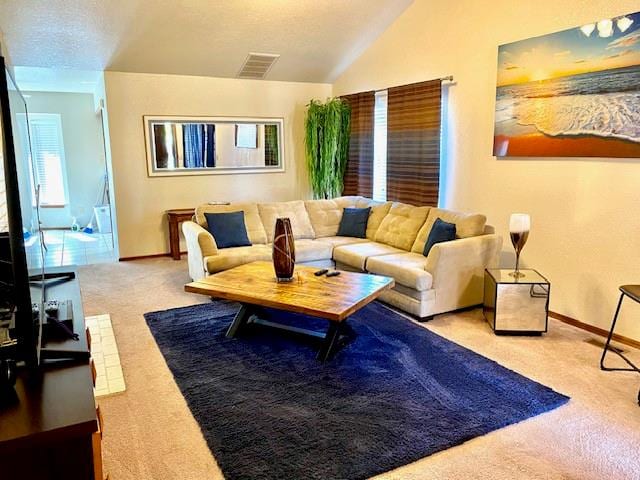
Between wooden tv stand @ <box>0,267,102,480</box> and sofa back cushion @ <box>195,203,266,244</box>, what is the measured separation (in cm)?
356

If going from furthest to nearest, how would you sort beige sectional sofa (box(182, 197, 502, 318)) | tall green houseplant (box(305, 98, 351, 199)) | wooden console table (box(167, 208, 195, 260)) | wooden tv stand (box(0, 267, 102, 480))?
1. tall green houseplant (box(305, 98, 351, 199))
2. wooden console table (box(167, 208, 195, 260))
3. beige sectional sofa (box(182, 197, 502, 318))
4. wooden tv stand (box(0, 267, 102, 480))

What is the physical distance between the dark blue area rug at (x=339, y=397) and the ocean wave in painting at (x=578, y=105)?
1.93m

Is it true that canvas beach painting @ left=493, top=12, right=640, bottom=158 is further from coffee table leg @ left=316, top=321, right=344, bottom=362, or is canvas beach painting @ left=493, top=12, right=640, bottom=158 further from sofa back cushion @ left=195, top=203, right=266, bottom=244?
sofa back cushion @ left=195, top=203, right=266, bottom=244

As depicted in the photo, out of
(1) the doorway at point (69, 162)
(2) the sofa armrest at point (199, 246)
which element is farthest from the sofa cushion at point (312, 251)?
(1) the doorway at point (69, 162)

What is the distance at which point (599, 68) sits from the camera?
339 centimetres

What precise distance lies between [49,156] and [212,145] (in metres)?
3.96

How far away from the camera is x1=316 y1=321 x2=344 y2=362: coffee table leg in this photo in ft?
10.2

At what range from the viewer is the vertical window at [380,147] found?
5.87 m

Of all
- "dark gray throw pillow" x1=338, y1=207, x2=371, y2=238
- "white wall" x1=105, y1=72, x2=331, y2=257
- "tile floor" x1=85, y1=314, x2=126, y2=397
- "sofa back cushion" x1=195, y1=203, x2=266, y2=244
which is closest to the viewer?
"tile floor" x1=85, y1=314, x2=126, y2=397

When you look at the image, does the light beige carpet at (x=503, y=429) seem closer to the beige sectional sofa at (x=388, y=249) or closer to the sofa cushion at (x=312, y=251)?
the beige sectional sofa at (x=388, y=249)

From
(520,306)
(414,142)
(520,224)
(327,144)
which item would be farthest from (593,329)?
(327,144)

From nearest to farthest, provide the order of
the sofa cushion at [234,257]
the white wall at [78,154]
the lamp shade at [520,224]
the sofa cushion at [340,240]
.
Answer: the lamp shade at [520,224], the sofa cushion at [234,257], the sofa cushion at [340,240], the white wall at [78,154]

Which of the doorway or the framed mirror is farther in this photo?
the doorway

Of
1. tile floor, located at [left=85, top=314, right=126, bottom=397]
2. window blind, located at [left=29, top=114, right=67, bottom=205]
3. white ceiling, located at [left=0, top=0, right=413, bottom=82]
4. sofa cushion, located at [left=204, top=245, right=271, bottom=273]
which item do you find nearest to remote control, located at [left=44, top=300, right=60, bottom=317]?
tile floor, located at [left=85, top=314, right=126, bottom=397]
